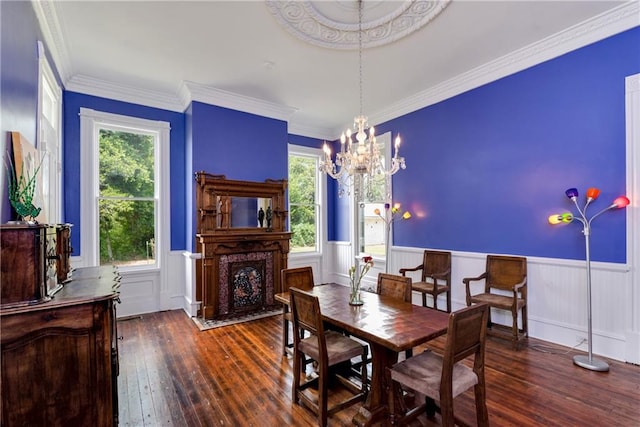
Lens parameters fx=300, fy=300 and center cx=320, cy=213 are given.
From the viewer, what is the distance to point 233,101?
4.67m

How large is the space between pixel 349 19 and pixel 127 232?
13.3ft

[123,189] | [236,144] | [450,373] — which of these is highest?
[236,144]

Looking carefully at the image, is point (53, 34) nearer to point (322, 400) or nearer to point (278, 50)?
point (278, 50)

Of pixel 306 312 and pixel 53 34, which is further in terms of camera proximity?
pixel 53 34

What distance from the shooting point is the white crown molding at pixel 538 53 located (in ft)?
9.26

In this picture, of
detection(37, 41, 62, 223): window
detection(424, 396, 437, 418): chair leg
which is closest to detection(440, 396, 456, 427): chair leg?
detection(424, 396, 437, 418): chair leg

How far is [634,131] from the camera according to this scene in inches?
110

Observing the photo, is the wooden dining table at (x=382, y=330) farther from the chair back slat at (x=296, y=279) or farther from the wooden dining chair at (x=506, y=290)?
the wooden dining chair at (x=506, y=290)

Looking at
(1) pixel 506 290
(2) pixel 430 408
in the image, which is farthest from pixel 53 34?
(1) pixel 506 290

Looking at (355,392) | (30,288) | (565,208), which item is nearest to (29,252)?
(30,288)

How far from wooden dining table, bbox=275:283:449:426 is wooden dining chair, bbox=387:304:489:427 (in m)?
0.11

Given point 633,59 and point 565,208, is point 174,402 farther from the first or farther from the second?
point 633,59

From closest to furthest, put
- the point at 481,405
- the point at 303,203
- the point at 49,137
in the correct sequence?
the point at 481,405
the point at 49,137
the point at 303,203

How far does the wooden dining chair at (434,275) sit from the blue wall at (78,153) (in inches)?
138
